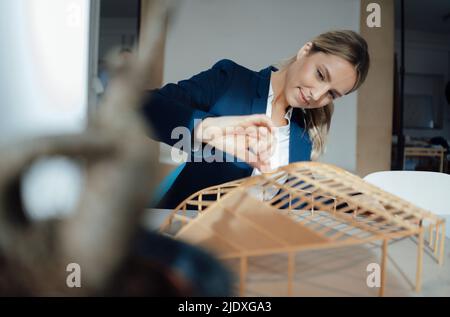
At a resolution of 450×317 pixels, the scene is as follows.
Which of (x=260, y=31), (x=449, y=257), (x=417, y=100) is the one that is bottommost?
(x=449, y=257)

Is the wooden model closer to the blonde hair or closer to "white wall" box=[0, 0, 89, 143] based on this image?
the blonde hair

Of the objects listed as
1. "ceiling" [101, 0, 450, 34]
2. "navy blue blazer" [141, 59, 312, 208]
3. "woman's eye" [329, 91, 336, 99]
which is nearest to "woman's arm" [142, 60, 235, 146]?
"navy blue blazer" [141, 59, 312, 208]

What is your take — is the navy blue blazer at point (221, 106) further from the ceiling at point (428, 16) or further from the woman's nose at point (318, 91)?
the ceiling at point (428, 16)

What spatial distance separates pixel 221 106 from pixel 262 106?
9cm

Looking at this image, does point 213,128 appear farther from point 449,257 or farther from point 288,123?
point 449,257

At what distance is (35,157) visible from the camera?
30 centimetres

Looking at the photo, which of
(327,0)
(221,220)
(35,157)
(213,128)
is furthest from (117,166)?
(327,0)

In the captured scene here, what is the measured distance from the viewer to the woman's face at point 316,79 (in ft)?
2.12

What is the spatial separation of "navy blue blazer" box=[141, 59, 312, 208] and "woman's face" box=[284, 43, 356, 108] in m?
0.04

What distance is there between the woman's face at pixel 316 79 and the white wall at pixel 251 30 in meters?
0.03

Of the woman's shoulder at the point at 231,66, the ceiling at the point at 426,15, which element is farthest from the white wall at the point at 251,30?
the ceiling at the point at 426,15

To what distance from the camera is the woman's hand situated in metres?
0.61

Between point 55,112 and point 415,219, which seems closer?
point 415,219

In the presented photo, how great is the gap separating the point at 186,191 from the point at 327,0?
50cm
